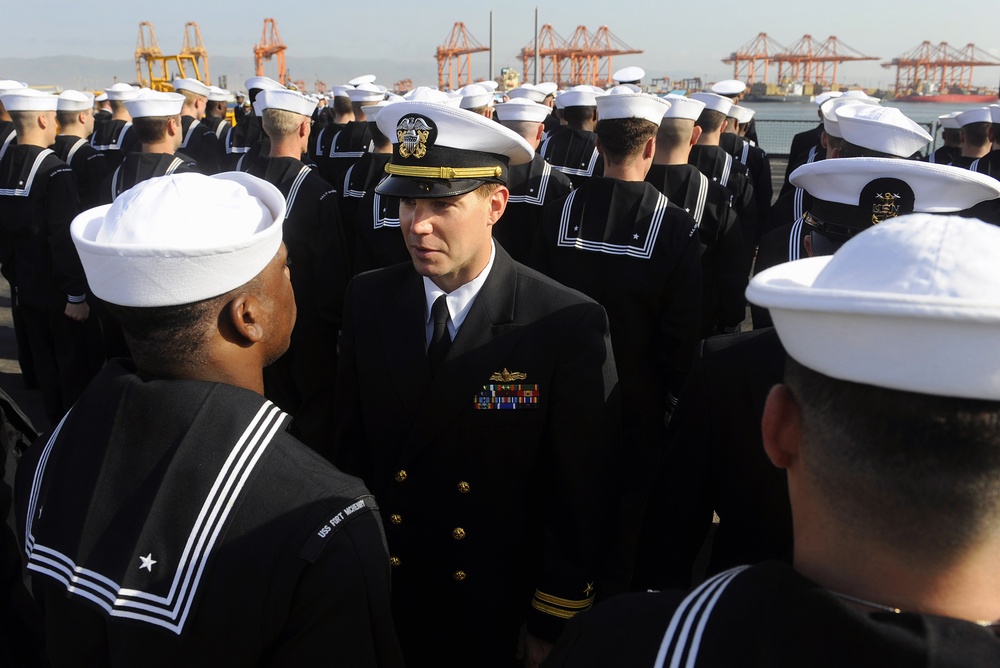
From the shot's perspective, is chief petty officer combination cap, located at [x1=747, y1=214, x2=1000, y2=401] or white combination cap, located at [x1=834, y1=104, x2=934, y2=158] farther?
white combination cap, located at [x1=834, y1=104, x2=934, y2=158]

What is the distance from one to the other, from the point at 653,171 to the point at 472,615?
12.3ft

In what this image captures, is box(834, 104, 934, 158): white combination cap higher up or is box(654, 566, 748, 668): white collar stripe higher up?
box(834, 104, 934, 158): white combination cap

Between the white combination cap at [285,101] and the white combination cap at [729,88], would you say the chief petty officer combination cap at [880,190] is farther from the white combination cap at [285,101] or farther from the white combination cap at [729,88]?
the white combination cap at [729,88]

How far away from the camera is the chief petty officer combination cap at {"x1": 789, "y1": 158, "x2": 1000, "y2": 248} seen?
7.81 ft

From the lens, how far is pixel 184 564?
1421 millimetres

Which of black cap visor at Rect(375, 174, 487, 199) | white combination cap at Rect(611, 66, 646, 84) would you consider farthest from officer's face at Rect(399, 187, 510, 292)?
white combination cap at Rect(611, 66, 646, 84)

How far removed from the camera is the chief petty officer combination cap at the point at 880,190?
2.38m

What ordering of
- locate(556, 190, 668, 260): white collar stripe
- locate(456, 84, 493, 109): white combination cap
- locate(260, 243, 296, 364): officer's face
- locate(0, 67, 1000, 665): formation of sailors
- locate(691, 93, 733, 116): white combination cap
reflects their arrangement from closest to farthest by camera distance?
locate(260, 243, 296, 364): officer's face, locate(0, 67, 1000, 665): formation of sailors, locate(556, 190, 668, 260): white collar stripe, locate(691, 93, 733, 116): white combination cap, locate(456, 84, 493, 109): white combination cap

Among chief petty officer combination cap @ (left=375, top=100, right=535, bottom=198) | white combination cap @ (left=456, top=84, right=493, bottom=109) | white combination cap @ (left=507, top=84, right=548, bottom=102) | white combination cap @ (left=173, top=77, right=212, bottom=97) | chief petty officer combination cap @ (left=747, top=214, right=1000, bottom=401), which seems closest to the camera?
chief petty officer combination cap @ (left=747, top=214, right=1000, bottom=401)

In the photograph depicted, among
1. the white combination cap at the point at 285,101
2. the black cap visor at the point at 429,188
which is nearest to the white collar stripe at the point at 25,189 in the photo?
the white combination cap at the point at 285,101

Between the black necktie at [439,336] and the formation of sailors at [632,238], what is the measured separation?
0.41 metres

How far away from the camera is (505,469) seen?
2389mm

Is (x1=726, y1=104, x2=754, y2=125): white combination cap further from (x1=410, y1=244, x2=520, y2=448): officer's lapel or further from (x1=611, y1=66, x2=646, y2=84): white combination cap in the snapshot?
(x1=410, y1=244, x2=520, y2=448): officer's lapel

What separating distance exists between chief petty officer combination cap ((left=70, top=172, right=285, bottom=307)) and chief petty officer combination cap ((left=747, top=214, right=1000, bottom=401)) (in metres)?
1.09
